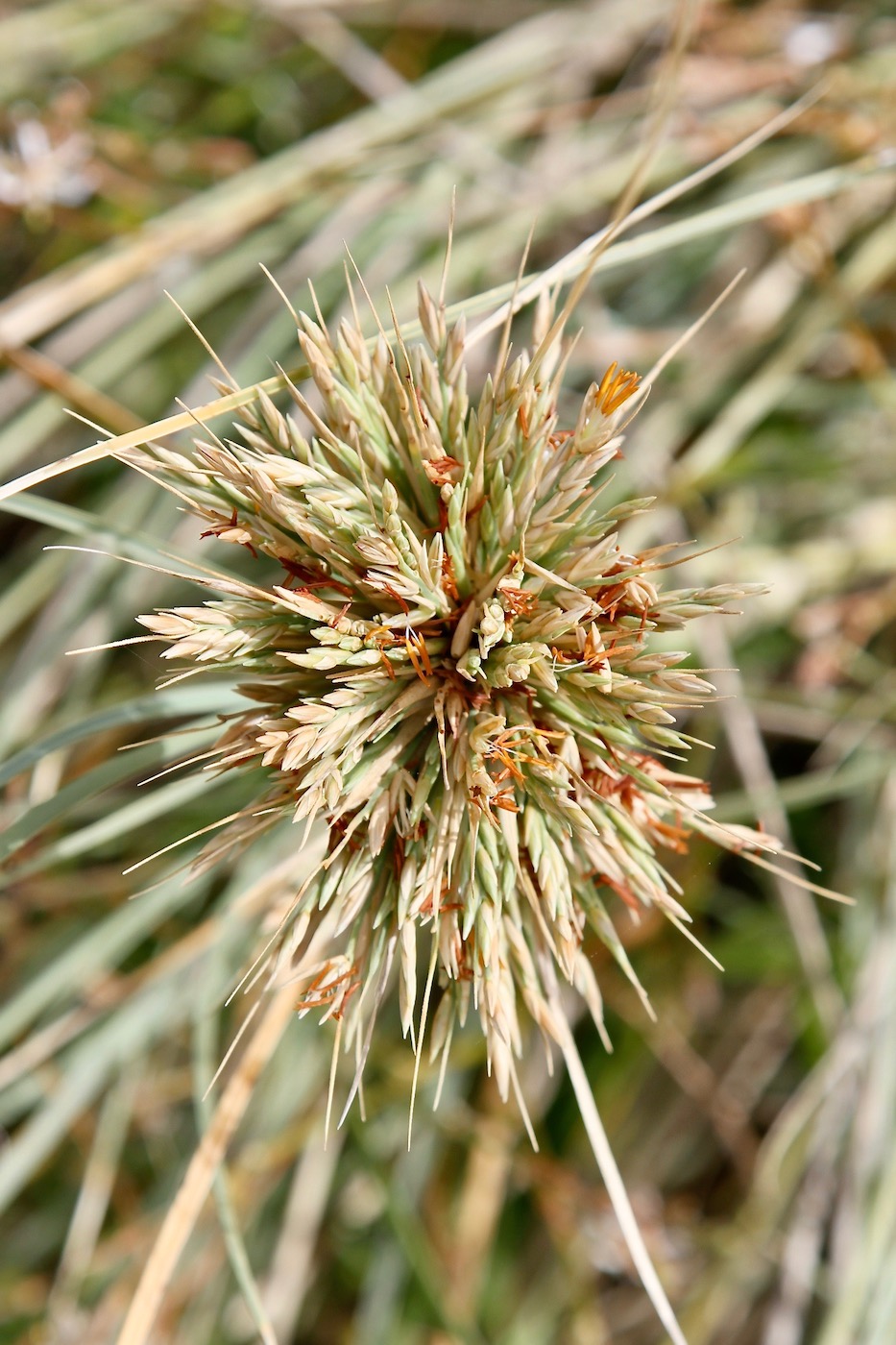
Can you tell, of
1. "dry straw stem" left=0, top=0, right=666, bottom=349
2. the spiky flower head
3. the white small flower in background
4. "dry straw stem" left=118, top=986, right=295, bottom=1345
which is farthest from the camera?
the white small flower in background

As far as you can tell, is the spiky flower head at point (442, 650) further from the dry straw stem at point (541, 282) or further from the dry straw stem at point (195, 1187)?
the dry straw stem at point (195, 1187)

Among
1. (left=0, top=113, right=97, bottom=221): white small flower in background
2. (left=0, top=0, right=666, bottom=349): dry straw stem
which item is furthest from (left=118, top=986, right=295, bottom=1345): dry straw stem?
(left=0, top=113, right=97, bottom=221): white small flower in background

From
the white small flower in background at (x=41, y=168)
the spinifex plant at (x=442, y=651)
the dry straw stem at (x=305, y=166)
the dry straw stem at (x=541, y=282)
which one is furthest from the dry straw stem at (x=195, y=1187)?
the white small flower in background at (x=41, y=168)

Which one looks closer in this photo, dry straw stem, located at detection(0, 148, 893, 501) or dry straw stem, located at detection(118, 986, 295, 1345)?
dry straw stem, located at detection(0, 148, 893, 501)

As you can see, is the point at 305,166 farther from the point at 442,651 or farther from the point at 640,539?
the point at 442,651

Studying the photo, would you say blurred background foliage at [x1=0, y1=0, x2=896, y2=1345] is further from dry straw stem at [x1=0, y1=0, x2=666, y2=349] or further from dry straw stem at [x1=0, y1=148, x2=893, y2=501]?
dry straw stem at [x1=0, y1=148, x2=893, y2=501]

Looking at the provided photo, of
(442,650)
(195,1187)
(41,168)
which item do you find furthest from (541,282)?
(41,168)

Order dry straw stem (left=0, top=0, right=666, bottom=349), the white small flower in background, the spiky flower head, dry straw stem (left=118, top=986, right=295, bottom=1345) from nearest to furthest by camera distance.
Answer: the spiky flower head → dry straw stem (left=118, top=986, right=295, bottom=1345) → dry straw stem (left=0, top=0, right=666, bottom=349) → the white small flower in background
